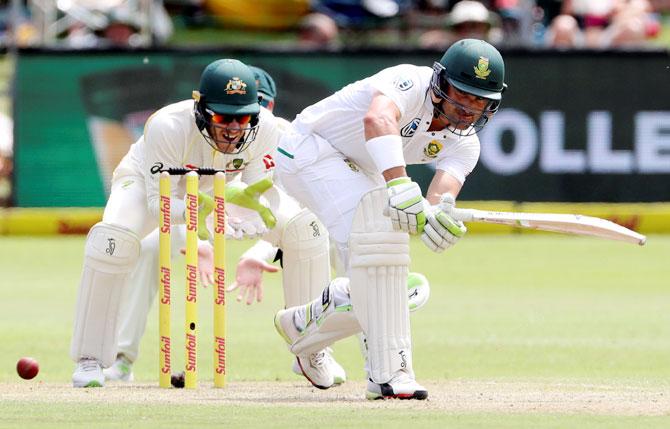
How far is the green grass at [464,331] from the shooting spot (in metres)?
5.26

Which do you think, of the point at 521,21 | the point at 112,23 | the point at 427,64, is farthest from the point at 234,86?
the point at 112,23

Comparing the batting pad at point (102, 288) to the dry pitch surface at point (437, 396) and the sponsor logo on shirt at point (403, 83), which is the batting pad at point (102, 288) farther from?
the sponsor logo on shirt at point (403, 83)

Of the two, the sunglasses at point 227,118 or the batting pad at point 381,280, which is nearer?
the batting pad at point 381,280

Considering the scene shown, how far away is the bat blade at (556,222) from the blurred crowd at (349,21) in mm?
8456

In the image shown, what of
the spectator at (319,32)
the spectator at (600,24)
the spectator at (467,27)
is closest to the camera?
the spectator at (467,27)

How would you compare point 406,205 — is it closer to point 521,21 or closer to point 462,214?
point 462,214

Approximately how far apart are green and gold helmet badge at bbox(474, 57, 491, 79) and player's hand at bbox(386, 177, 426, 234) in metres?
0.52

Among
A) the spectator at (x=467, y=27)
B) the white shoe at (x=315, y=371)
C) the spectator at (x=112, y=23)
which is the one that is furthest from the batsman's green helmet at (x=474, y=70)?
the spectator at (x=112, y=23)

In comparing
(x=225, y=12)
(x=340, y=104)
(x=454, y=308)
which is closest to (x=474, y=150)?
(x=340, y=104)

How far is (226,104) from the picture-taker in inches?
253

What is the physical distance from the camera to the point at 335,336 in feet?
20.2

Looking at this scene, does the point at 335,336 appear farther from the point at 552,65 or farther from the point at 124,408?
the point at 552,65

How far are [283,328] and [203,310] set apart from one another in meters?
3.58

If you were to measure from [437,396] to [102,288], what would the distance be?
1.56 metres
